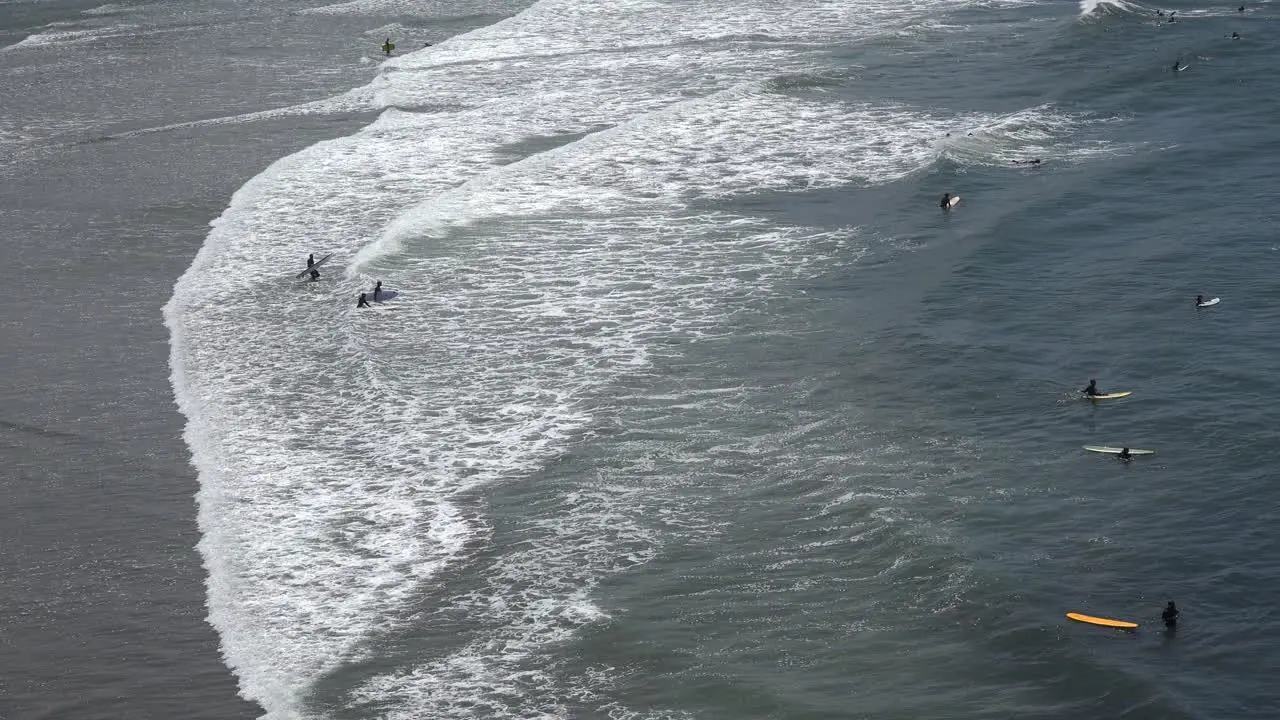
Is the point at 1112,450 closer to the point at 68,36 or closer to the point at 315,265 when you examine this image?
the point at 315,265

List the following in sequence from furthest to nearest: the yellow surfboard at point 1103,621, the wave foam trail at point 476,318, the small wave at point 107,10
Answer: the small wave at point 107,10 < the wave foam trail at point 476,318 < the yellow surfboard at point 1103,621

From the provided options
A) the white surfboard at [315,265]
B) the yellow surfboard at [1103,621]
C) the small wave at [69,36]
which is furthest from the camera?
the small wave at [69,36]

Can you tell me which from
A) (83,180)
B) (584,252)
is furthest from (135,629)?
(83,180)

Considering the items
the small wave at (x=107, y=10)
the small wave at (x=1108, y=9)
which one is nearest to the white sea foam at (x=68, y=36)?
the small wave at (x=107, y=10)

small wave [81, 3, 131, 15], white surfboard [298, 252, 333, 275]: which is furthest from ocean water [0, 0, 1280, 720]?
small wave [81, 3, 131, 15]

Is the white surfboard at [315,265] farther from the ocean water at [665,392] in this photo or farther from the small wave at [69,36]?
the small wave at [69,36]

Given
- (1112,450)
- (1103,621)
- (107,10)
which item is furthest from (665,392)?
(107,10)

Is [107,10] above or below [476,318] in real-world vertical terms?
above

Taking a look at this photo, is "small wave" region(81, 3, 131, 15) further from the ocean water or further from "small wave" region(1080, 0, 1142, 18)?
"small wave" region(1080, 0, 1142, 18)
